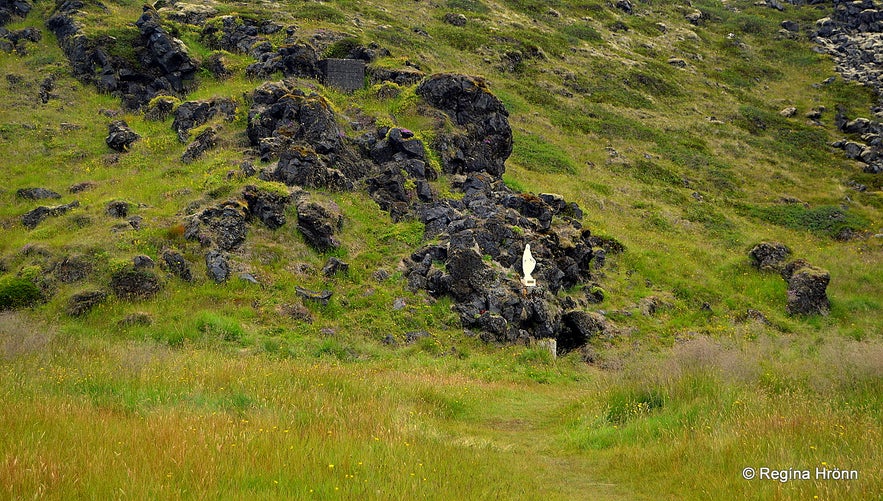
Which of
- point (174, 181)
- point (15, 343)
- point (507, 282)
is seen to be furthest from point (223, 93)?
point (15, 343)

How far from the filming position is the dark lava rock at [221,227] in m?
17.9

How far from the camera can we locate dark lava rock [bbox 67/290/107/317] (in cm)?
1458

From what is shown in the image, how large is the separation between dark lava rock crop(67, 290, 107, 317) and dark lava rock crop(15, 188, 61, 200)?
32.2 feet

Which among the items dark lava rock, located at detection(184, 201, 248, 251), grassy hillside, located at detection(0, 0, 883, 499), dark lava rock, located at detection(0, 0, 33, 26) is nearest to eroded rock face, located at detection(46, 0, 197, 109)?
grassy hillside, located at detection(0, 0, 883, 499)

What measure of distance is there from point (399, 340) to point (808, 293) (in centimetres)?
2068

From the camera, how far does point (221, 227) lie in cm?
1822

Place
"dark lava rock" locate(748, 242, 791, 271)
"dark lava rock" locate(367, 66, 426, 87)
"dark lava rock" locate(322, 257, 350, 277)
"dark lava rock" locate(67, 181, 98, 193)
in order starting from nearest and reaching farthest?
"dark lava rock" locate(322, 257, 350, 277) → "dark lava rock" locate(67, 181, 98, 193) → "dark lava rock" locate(748, 242, 791, 271) → "dark lava rock" locate(367, 66, 426, 87)

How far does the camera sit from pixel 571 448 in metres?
8.03

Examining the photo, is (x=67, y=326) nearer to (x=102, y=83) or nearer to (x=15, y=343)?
(x=15, y=343)

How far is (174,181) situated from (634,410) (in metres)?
21.2

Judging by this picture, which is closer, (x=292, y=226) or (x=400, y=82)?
(x=292, y=226)

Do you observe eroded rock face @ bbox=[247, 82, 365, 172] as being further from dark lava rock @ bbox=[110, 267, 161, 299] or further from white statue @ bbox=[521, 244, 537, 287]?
white statue @ bbox=[521, 244, 537, 287]

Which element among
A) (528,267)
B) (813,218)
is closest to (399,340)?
(528,267)

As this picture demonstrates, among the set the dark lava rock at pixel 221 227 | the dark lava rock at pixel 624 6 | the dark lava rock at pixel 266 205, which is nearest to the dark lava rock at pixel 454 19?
the dark lava rock at pixel 624 6
